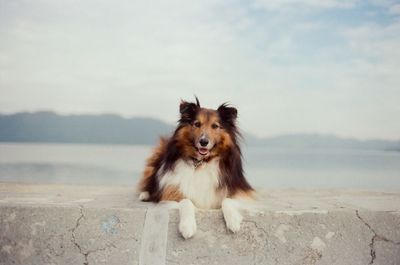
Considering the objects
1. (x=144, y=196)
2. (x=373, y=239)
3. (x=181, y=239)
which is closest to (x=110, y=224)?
(x=181, y=239)

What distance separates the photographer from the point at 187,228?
3.29 meters

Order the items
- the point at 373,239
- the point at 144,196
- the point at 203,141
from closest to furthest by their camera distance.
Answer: the point at 373,239
the point at 203,141
the point at 144,196

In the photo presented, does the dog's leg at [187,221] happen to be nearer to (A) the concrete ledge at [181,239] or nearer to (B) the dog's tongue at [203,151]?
(A) the concrete ledge at [181,239]

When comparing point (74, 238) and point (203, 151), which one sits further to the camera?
point (203, 151)

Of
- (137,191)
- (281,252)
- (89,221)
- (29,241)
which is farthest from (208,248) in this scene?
(137,191)

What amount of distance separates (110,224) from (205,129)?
111 cm

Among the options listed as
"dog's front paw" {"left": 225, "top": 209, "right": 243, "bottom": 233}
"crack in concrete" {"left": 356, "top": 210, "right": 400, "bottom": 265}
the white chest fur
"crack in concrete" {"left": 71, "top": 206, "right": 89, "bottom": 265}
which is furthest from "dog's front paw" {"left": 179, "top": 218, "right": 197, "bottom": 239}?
"crack in concrete" {"left": 356, "top": 210, "right": 400, "bottom": 265}

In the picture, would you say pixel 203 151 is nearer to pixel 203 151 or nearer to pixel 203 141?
pixel 203 151

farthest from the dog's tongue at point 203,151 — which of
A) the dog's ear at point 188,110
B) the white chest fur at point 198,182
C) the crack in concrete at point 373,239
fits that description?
the crack in concrete at point 373,239

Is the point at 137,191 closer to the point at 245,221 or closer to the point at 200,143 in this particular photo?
the point at 200,143

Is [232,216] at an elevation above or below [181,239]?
above

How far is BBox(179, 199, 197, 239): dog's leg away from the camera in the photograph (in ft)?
10.8

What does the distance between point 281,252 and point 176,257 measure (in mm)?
740

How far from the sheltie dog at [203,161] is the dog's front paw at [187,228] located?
0.44 metres
